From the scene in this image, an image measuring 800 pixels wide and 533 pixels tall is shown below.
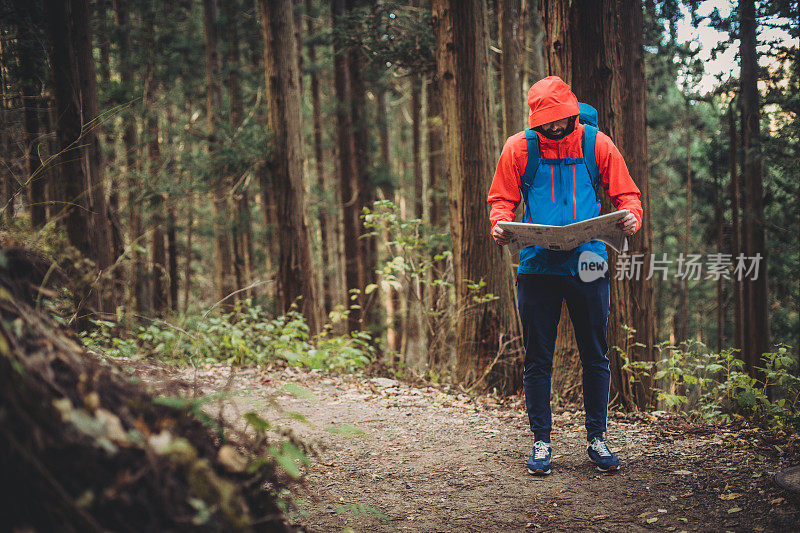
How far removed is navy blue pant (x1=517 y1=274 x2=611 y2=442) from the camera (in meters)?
→ 3.72

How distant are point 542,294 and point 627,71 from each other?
509 cm

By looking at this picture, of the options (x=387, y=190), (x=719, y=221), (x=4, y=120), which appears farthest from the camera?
(x=719, y=221)

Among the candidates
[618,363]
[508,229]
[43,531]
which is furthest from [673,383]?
[43,531]

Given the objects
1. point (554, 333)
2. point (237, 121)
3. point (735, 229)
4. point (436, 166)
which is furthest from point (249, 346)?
point (735, 229)

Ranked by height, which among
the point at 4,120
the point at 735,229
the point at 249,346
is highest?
the point at 4,120

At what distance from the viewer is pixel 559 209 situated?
3625 millimetres

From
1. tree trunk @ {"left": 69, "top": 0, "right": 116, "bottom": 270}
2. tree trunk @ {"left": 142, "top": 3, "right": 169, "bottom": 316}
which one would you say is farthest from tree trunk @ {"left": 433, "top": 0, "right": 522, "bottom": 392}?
tree trunk @ {"left": 142, "top": 3, "right": 169, "bottom": 316}

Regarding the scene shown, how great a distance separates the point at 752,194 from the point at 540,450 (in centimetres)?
1502

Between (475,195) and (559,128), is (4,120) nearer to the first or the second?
(475,195)

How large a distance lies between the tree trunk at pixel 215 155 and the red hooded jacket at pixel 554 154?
30.4ft

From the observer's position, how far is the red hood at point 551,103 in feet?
11.7

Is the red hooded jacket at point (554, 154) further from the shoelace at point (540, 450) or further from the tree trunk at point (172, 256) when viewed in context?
the tree trunk at point (172, 256)

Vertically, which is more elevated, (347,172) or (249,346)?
(347,172)

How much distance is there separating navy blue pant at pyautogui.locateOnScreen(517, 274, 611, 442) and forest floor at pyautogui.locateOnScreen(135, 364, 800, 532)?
1.39 ft
